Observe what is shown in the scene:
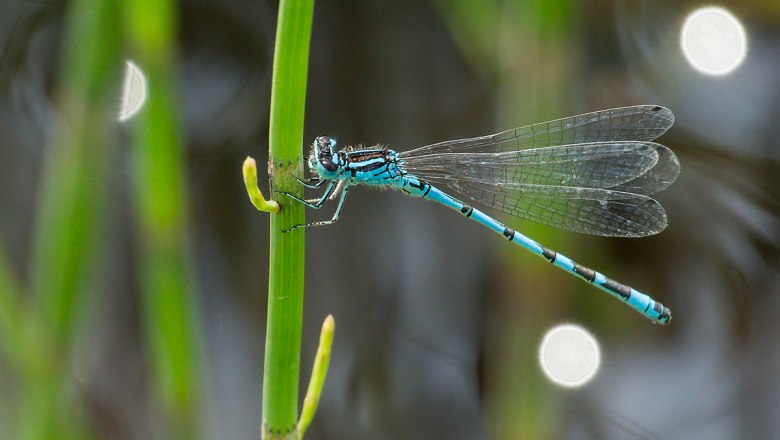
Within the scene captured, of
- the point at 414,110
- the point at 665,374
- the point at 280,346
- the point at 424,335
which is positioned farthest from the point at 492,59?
the point at 280,346

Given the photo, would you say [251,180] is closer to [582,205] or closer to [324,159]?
[324,159]

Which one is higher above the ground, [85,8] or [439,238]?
[85,8]

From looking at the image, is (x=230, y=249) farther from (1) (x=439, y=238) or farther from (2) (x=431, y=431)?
(2) (x=431, y=431)

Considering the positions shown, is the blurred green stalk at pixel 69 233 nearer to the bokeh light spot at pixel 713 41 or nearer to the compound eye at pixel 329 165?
the compound eye at pixel 329 165

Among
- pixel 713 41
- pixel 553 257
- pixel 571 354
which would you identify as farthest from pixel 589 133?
pixel 713 41

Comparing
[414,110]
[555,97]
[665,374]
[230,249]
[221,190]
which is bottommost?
[665,374]

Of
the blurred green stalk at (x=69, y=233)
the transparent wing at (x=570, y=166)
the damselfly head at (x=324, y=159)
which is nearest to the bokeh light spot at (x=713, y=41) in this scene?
the transparent wing at (x=570, y=166)
